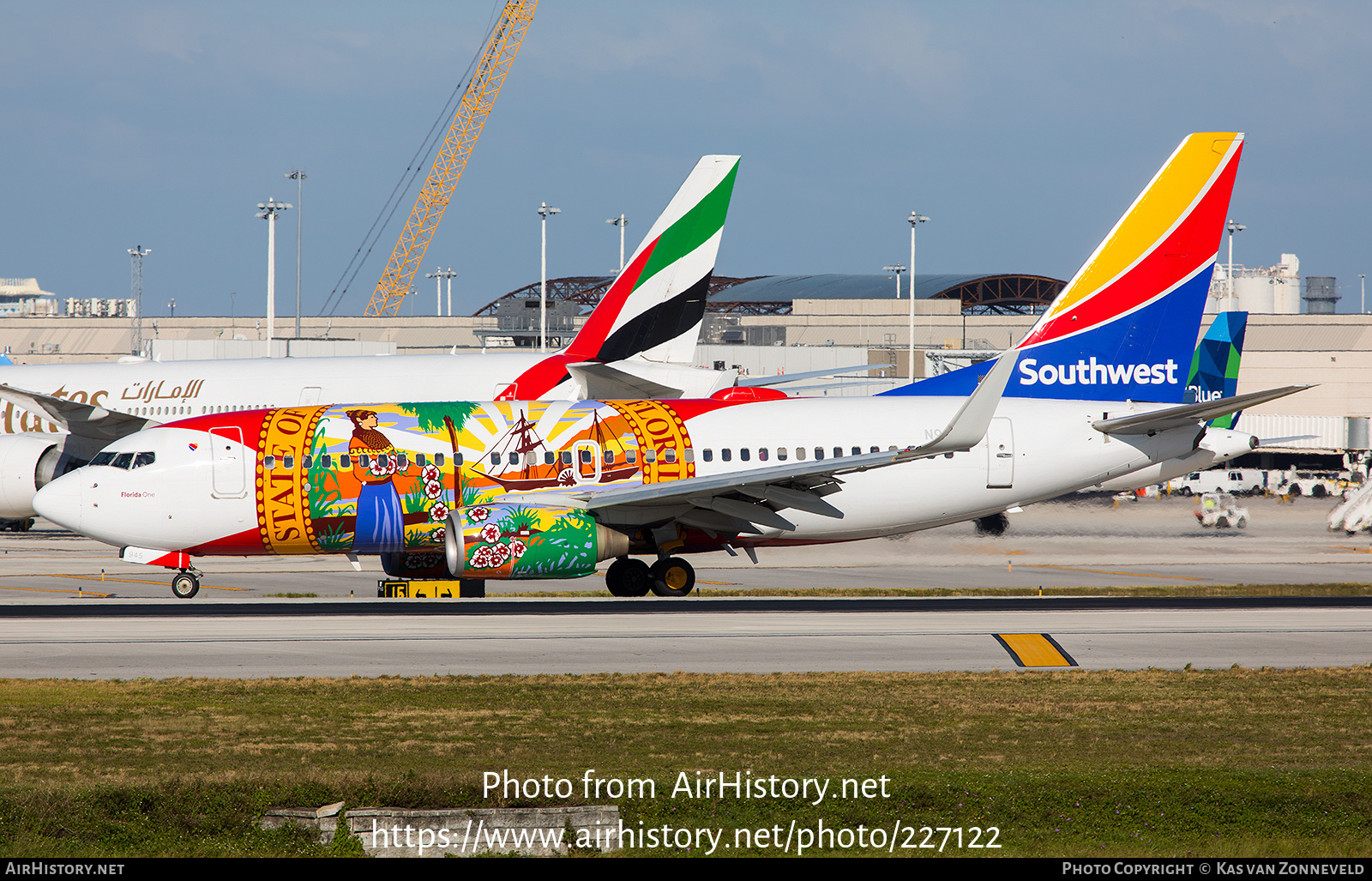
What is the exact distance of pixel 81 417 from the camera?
36688 mm

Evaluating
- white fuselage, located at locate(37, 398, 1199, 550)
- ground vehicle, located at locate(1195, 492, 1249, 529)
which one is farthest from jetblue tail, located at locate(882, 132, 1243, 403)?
ground vehicle, located at locate(1195, 492, 1249, 529)

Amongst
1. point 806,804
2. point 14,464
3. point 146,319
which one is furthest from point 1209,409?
point 146,319

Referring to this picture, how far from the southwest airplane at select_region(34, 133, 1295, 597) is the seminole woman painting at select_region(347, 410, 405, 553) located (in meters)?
0.04

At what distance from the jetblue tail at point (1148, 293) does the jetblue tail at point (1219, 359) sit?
17.9 meters

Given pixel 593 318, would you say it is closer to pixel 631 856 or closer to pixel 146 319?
pixel 631 856

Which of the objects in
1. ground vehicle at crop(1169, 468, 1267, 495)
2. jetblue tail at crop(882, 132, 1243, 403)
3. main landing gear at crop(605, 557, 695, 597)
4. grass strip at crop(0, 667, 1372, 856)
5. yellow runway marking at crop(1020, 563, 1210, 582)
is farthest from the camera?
ground vehicle at crop(1169, 468, 1267, 495)

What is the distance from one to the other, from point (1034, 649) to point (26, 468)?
2775 cm

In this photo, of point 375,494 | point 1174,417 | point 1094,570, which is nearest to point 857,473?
point 1174,417

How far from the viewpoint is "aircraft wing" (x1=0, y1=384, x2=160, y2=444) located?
119 ft

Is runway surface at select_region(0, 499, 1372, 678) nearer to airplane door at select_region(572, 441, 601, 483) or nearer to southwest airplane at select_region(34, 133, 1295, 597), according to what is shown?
southwest airplane at select_region(34, 133, 1295, 597)

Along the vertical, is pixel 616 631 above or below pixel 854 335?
below

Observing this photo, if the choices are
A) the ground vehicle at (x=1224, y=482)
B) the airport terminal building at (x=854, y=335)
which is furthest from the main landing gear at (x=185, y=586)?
the ground vehicle at (x=1224, y=482)

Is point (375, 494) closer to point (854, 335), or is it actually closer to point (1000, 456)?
point (1000, 456)

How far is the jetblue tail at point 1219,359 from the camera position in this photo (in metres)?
47.4
